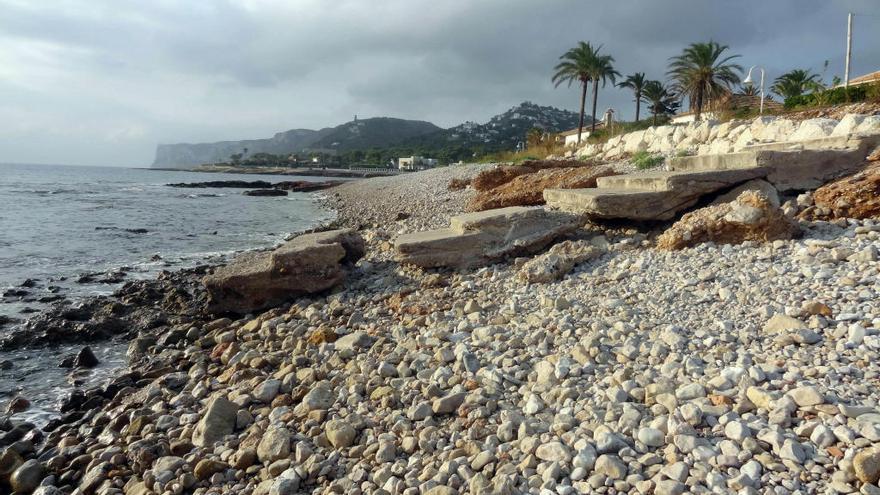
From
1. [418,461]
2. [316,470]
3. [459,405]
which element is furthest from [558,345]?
[316,470]

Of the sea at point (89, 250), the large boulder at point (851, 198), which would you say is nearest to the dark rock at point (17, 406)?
the sea at point (89, 250)

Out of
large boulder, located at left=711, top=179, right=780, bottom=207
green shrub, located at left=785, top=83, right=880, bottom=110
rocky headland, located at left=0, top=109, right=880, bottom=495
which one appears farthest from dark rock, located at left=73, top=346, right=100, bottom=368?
green shrub, located at left=785, top=83, right=880, bottom=110

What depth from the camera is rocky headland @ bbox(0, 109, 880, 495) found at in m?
2.91

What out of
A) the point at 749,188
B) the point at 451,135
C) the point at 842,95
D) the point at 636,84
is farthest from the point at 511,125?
the point at 749,188

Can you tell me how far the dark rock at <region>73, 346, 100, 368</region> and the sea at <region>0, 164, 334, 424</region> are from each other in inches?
4.6

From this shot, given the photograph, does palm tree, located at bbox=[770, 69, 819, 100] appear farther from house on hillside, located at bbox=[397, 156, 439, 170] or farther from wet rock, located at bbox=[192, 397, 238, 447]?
house on hillside, located at bbox=[397, 156, 439, 170]

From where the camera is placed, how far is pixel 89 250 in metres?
14.8

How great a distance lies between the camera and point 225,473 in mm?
3732

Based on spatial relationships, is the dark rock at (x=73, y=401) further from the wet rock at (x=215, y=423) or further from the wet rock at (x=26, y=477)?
the wet rock at (x=215, y=423)

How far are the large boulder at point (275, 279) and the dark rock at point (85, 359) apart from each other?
1572 mm

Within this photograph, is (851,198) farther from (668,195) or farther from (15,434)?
(15,434)

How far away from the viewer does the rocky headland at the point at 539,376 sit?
2906 mm

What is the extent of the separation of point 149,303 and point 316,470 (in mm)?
6902

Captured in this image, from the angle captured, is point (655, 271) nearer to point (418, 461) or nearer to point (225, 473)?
point (418, 461)
